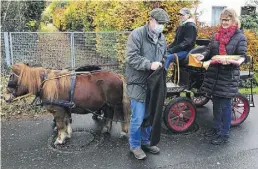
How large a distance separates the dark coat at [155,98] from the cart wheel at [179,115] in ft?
3.04

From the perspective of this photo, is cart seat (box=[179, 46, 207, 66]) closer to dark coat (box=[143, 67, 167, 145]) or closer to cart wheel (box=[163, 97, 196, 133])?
cart wheel (box=[163, 97, 196, 133])

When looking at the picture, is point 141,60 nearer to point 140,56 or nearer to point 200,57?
point 140,56

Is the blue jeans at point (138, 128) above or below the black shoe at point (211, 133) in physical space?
above

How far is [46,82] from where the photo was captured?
4.54 m

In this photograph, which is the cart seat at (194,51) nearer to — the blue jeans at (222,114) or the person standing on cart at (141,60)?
the blue jeans at (222,114)

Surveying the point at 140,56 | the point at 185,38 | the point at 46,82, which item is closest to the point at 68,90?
the point at 46,82

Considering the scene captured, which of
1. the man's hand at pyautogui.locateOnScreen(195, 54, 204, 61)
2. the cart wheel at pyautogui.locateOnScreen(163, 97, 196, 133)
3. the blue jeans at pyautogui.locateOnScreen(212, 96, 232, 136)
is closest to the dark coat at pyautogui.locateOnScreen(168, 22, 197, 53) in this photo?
the man's hand at pyautogui.locateOnScreen(195, 54, 204, 61)

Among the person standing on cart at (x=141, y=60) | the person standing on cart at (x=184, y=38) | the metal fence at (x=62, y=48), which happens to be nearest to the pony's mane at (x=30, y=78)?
the person standing on cart at (x=141, y=60)

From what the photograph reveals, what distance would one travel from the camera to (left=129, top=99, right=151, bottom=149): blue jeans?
421cm

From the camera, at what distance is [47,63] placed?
759cm

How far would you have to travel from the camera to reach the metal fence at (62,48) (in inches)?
292

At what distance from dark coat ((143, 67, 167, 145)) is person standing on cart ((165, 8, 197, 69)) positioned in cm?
138

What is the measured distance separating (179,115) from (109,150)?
4.65 ft

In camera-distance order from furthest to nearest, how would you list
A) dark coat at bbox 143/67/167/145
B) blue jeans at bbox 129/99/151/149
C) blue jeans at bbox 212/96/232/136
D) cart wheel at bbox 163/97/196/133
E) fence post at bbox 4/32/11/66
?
fence post at bbox 4/32/11/66
cart wheel at bbox 163/97/196/133
blue jeans at bbox 212/96/232/136
blue jeans at bbox 129/99/151/149
dark coat at bbox 143/67/167/145
